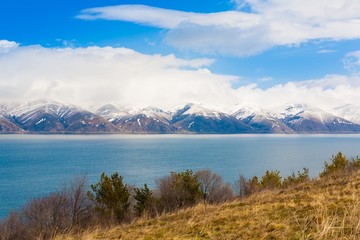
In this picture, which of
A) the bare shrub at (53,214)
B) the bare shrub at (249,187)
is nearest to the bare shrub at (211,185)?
the bare shrub at (249,187)

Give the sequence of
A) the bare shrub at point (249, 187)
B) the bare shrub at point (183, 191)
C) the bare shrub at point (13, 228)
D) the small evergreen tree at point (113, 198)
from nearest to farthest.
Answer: the bare shrub at point (13, 228), the bare shrub at point (249, 187), the small evergreen tree at point (113, 198), the bare shrub at point (183, 191)

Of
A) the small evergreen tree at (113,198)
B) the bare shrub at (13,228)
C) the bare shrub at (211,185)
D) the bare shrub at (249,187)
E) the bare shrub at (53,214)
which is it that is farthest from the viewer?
the bare shrub at (211,185)

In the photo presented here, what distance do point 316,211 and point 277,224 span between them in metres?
1.49

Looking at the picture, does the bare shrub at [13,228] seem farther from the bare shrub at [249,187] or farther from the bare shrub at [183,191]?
the bare shrub at [249,187]

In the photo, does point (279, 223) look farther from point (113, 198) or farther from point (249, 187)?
point (249, 187)

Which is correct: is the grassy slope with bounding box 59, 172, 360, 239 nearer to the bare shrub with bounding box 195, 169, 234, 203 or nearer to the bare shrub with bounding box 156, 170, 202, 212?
the bare shrub with bounding box 156, 170, 202, 212

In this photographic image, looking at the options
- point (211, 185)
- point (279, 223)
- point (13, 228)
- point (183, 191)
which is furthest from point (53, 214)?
point (279, 223)

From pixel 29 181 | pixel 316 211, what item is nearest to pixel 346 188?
pixel 316 211

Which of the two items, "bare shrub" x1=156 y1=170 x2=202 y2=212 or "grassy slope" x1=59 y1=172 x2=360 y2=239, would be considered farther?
"bare shrub" x1=156 y1=170 x2=202 y2=212

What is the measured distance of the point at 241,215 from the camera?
10.1m

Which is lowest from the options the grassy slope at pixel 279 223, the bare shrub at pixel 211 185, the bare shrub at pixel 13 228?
the bare shrub at pixel 13 228

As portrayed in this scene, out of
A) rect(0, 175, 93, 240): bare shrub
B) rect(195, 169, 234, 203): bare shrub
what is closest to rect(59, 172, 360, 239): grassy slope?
rect(0, 175, 93, 240): bare shrub

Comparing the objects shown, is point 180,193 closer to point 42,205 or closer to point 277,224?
point 42,205

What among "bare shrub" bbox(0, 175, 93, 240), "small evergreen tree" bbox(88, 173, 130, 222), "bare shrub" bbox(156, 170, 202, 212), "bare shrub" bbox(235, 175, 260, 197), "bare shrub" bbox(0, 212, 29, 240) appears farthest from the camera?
"bare shrub" bbox(156, 170, 202, 212)
